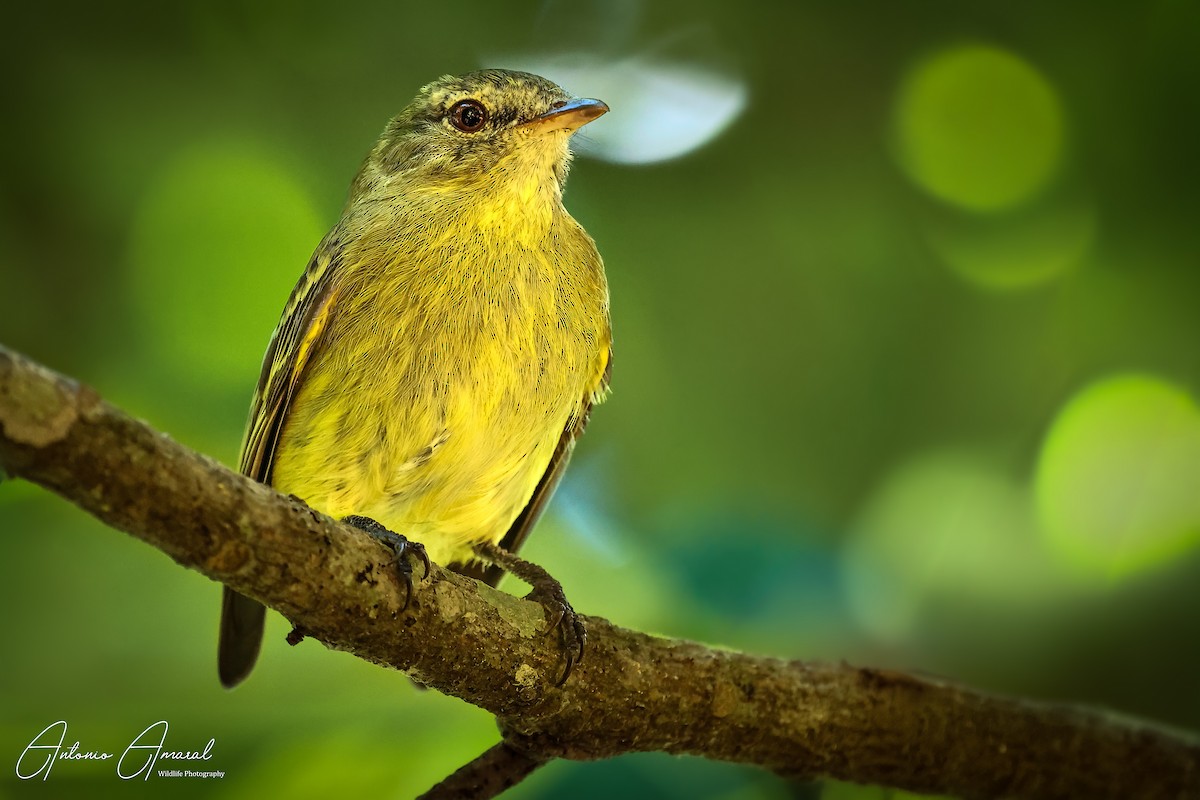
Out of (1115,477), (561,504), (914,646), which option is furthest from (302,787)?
(1115,477)

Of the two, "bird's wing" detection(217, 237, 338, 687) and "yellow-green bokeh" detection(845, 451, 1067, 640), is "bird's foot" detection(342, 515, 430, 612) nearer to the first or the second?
"bird's wing" detection(217, 237, 338, 687)

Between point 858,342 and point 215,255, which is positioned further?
point 858,342

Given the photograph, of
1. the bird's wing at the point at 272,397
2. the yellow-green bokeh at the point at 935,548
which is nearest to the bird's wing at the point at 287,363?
the bird's wing at the point at 272,397

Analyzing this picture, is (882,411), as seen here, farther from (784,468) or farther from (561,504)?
(561,504)

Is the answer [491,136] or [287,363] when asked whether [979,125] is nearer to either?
[491,136]

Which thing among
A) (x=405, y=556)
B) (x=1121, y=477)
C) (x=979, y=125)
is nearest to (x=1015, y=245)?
(x=979, y=125)
